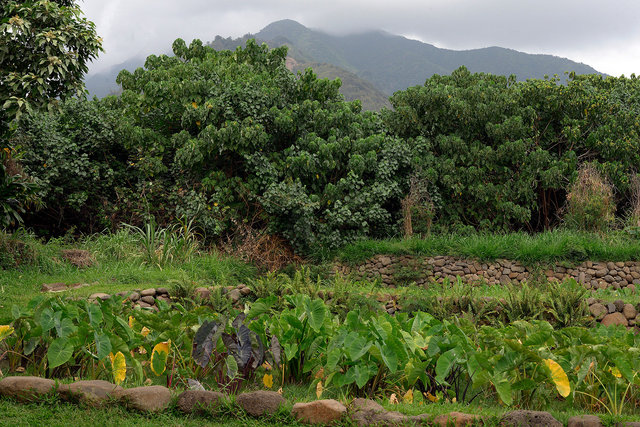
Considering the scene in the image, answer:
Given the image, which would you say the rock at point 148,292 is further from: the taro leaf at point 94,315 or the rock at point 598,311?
the rock at point 598,311

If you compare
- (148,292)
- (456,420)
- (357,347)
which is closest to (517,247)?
(148,292)

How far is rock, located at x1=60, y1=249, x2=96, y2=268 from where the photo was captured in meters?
8.25

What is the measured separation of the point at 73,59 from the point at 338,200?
5.04 m

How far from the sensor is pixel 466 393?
350cm

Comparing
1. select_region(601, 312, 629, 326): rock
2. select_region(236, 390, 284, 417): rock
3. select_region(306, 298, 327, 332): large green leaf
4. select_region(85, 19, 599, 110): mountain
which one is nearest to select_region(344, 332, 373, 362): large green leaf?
select_region(306, 298, 327, 332): large green leaf

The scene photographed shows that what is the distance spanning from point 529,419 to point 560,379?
32 cm

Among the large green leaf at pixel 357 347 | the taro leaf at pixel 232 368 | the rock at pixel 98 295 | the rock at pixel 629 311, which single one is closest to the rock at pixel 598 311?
the rock at pixel 629 311

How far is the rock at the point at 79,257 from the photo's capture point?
825 centimetres

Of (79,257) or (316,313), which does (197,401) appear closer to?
(316,313)

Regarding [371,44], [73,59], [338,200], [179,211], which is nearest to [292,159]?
[338,200]

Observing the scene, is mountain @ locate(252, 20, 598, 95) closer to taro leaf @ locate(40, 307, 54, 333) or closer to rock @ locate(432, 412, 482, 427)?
taro leaf @ locate(40, 307, 54, 333)

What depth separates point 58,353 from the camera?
325 centimetres

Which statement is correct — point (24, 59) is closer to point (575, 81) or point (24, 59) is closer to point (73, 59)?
point (73, 59)

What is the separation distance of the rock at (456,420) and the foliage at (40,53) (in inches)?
230
